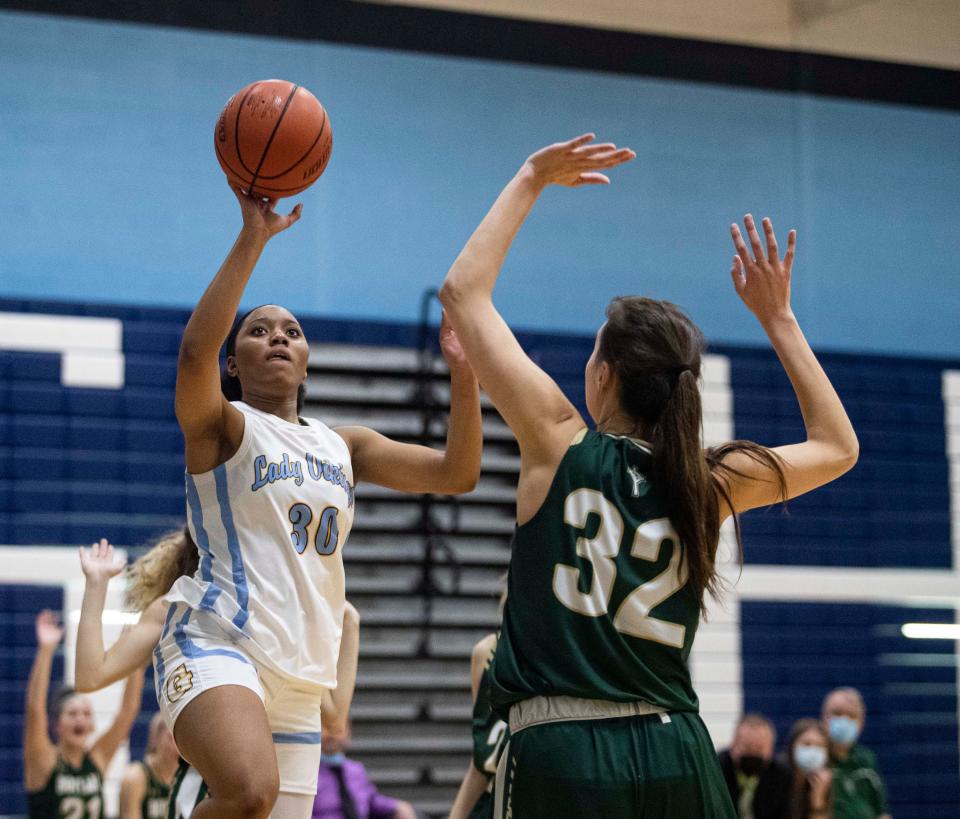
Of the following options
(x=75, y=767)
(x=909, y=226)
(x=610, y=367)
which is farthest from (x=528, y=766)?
(x=909, y=226)

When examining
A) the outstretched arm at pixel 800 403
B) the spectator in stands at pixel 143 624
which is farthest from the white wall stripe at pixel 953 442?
the outstretched arm at pixel 800 403

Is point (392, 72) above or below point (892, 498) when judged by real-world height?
above

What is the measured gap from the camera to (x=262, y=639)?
320 cm

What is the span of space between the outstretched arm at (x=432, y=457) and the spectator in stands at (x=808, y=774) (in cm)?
484

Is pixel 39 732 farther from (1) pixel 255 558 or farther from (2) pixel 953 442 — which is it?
(2) pixel 953 442

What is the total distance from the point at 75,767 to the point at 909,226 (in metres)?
7.40

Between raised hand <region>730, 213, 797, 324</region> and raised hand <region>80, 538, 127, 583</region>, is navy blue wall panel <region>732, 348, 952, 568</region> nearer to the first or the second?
raised hand <region>80, 538, 127, 583</region>

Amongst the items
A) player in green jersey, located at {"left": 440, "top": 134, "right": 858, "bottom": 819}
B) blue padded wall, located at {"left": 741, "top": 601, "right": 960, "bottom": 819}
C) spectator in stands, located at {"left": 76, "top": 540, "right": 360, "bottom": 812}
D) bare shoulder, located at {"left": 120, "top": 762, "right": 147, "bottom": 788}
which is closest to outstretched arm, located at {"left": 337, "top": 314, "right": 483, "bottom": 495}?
spectator in stands, located at {"left": 76, "top": 540, "right": 360, "bottom": 812}

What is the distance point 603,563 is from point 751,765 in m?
5.79

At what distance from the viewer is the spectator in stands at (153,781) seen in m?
6.20

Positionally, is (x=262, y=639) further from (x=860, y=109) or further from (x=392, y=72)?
(x=860, y=109)

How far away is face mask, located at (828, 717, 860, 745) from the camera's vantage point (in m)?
8.33

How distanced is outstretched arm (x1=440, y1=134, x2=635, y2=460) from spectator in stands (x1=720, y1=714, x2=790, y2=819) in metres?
5.69

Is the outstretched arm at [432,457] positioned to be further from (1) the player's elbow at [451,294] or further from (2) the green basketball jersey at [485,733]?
(1) the player's elbow at [451,294]
